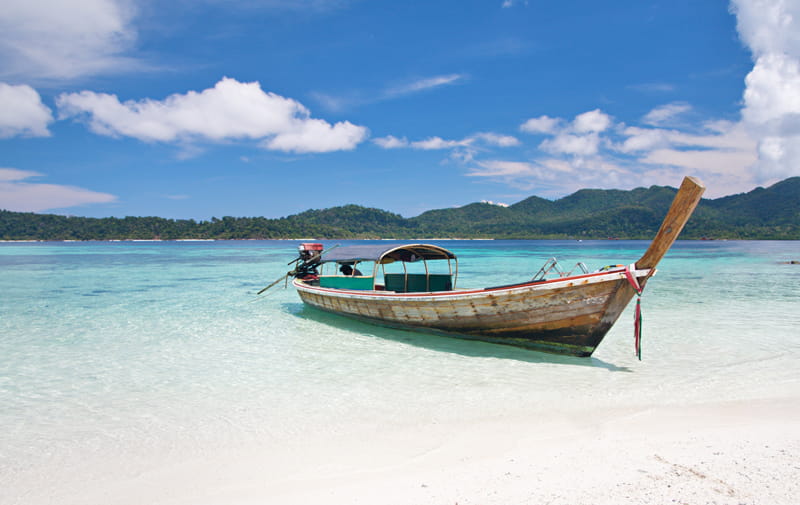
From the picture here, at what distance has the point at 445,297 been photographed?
29.8 ft

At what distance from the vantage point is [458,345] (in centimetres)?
954

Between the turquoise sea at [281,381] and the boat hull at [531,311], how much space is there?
14.2 inches

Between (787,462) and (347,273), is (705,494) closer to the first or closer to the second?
(787,462)

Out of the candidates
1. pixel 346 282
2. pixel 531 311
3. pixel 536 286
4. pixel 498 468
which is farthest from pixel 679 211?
pixel 346 282

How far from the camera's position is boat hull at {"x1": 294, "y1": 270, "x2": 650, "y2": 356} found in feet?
24.4

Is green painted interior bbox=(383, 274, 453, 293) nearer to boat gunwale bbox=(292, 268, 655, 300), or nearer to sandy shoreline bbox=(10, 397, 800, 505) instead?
boat gunwale bbox=(292, 268, 655, 300)

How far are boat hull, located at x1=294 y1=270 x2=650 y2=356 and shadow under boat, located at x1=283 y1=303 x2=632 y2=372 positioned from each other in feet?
0.56

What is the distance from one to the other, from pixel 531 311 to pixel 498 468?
14.0 ft


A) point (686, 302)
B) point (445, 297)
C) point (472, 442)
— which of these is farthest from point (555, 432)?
point (686, 302)

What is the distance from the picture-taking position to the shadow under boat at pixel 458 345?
8.17 meters

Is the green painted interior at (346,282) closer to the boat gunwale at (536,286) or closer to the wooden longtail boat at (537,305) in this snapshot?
the wooden longtail boat at (537,305)

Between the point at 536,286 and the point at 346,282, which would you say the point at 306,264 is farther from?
the point at 536,286

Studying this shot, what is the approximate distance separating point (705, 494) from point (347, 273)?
11.2 m

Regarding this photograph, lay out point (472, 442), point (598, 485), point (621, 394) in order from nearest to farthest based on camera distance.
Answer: point (598, 485) < point (472, 442) < point (621, 394)
